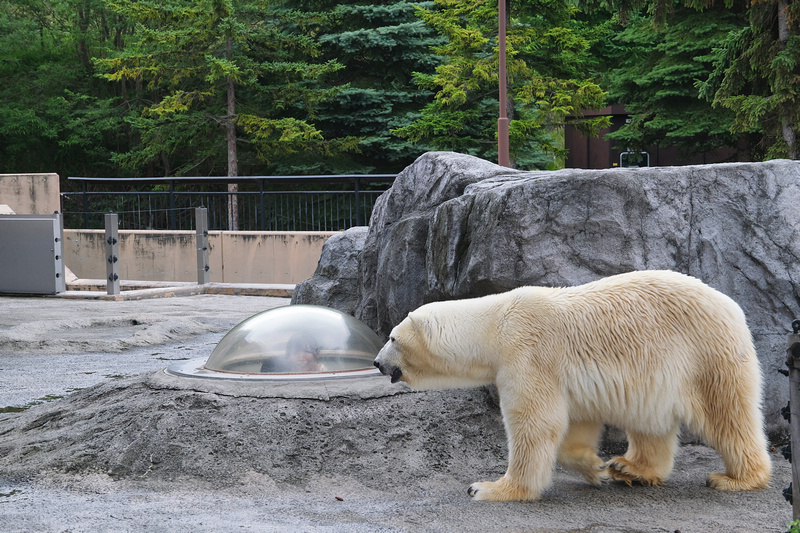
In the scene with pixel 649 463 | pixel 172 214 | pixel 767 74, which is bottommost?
pixel 649 463

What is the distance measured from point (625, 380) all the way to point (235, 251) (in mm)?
13200

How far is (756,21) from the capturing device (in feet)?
52.9

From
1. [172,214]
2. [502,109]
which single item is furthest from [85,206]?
[502,109]

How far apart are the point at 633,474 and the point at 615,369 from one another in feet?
2.03

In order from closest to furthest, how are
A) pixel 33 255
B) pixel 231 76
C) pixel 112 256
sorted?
pixel 112 256 → pixel 33 255 → pixel 231 76

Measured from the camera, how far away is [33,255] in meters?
15.3

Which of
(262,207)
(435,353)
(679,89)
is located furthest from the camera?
(679,89)

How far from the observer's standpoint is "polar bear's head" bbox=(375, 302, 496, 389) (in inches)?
165

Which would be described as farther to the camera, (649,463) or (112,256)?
(112,256)

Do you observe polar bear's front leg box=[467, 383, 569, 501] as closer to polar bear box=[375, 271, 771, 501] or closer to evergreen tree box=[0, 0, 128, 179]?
polar bear box=[375, 271, 771, 501]

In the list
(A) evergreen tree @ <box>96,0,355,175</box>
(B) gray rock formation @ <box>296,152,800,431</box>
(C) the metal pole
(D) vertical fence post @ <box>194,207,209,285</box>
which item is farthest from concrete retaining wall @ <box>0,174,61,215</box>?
(B) gray rock formation @ <box>296,152,800,431</box>

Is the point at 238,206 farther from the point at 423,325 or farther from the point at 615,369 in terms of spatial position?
the point at 615,369

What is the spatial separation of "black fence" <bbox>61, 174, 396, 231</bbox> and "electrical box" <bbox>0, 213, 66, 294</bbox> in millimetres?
2591

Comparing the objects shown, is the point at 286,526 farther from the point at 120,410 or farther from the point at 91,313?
the point at 91,313
